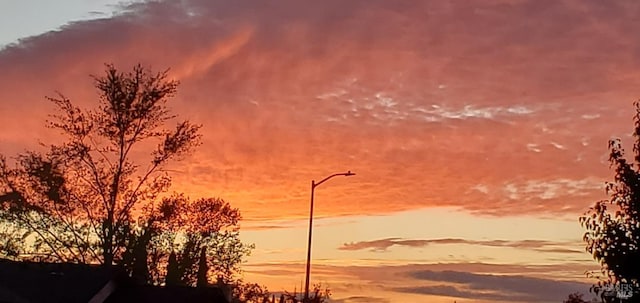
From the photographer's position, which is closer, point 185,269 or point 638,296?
point 638,296

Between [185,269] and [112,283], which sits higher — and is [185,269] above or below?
above

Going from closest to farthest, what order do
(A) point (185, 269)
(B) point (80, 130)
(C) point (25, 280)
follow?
1. (C) point (25, 280)
2. (B) point (80, 130)
3. (A) point (185, 269)

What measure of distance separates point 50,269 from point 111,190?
16692 mm

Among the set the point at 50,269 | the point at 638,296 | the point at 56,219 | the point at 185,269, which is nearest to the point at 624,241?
the point at 638,296

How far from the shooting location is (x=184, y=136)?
54750 mm

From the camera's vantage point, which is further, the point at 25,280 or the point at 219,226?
the point at 219,226

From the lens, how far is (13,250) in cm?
5391

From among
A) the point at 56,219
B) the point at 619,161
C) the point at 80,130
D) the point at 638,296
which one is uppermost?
the point at 80,130

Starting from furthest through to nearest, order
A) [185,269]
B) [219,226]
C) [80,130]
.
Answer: [219,226] → [185,269] → [80,130]

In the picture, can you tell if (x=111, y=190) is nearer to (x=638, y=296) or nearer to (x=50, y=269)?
(x=50, y=269)

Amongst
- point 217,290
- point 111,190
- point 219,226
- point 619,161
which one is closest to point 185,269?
point 219,226

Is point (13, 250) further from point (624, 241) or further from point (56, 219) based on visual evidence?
point (624, 241)

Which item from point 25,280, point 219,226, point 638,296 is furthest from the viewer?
point 219,226

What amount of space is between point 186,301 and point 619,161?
68.1ft
